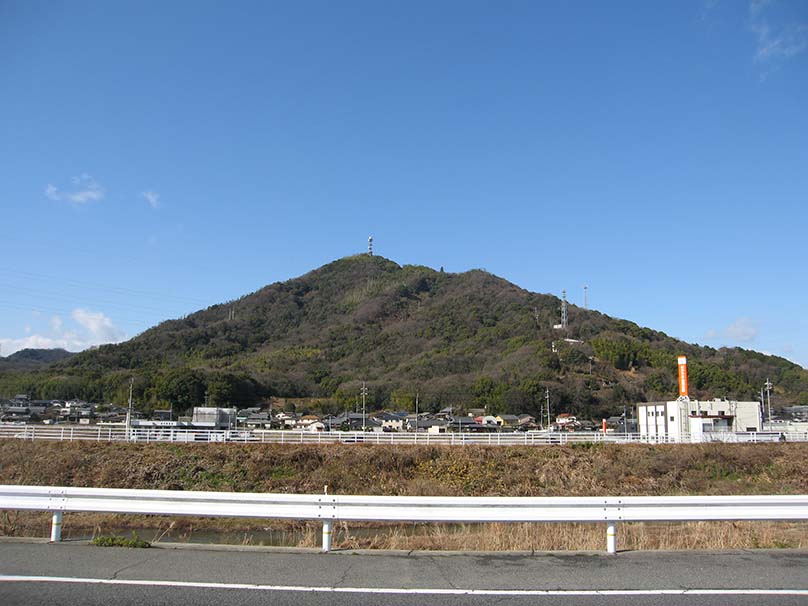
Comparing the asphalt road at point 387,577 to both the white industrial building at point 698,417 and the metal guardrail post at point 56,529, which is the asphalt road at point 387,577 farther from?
the white industrial building at point 698,417

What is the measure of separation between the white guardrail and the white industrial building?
43.1m

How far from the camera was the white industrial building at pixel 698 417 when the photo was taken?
5069 cm

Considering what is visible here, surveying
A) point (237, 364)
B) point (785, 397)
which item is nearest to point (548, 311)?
point (785, 397)

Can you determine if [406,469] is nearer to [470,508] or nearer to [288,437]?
[288,437]

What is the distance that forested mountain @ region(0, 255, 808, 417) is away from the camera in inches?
3846

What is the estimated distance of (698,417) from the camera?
50250 mm

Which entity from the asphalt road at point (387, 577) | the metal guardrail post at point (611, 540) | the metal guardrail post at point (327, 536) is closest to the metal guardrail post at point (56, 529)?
the asphalt road at point (387, 577)

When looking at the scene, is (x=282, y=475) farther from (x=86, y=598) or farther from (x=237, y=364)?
(x=237, y=364)

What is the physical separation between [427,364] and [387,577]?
129728 mm

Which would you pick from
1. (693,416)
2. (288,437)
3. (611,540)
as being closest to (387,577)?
(611,540)

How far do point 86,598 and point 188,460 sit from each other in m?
24.7

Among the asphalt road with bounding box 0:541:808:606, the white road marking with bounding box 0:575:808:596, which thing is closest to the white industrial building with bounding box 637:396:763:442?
the asphalt road with bounding box 0:541:808:606

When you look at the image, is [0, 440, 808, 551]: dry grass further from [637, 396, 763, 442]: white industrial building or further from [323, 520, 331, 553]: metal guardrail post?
[323, 520, 331, 553]: metal guardrail post

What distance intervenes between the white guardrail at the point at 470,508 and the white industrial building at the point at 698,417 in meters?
43.1
